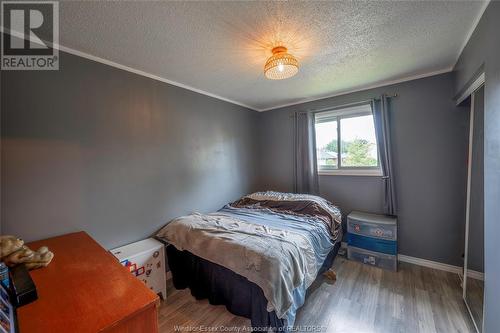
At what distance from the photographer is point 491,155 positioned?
1.30 m

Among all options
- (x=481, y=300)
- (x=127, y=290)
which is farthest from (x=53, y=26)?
(x=481, y=300)

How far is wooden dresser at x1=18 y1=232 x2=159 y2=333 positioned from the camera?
0.76m

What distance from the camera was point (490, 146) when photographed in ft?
4.33

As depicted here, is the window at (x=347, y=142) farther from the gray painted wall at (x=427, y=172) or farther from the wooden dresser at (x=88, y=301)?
the wooden dresser at (x=88, y=301)

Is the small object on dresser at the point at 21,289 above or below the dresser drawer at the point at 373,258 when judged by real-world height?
above

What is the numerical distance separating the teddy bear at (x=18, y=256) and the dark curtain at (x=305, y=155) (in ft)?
9.89

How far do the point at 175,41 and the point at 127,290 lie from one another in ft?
5.84

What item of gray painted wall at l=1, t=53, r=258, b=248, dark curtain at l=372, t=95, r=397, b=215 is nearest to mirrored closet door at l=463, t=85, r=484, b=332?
dark curtain at l=372, t=95, r=397, b=215

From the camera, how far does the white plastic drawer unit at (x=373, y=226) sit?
243 centimetres

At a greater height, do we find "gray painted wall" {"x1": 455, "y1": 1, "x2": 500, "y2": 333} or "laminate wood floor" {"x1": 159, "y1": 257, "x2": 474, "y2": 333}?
"gray painted wall" {"x1": 455, "y1": 1, "x2": 500, "y2": 333}

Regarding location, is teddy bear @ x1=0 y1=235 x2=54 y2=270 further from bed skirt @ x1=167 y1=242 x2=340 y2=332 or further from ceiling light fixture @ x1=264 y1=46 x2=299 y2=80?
ceiling light fixture @ x1=264 y1=46 x2=299 y2=80

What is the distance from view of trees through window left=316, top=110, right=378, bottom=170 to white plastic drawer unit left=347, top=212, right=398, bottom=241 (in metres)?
0.75

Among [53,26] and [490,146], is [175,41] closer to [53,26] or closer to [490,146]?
[53,26]

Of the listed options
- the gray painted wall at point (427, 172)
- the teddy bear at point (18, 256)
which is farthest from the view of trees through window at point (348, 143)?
the teddy bear at point (18, 256)
